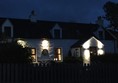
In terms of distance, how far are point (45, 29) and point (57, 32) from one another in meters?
1.58

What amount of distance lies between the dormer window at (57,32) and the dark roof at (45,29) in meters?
0.53

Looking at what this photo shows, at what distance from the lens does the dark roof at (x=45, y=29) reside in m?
44.7

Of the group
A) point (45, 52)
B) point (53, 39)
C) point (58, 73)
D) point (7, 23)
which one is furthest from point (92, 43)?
point (58, 73)

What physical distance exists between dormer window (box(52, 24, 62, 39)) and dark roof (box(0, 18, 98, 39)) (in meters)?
0.53

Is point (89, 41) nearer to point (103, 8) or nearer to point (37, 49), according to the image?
point (37, 49)

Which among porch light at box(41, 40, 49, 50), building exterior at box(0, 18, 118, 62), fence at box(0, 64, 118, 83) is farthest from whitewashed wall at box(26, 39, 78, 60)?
→ fence at box(0, 64, 118, 83)

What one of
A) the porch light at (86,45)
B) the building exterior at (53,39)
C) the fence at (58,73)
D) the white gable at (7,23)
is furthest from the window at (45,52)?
the fence at (58,73)

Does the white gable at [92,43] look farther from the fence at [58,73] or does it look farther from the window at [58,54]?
the fence at [58,73]

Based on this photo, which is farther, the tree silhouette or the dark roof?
the tree silhouette

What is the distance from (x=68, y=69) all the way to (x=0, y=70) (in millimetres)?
3283

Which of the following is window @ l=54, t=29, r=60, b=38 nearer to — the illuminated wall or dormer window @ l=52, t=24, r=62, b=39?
dormer window @ l=52, t=24, r=62, b=39

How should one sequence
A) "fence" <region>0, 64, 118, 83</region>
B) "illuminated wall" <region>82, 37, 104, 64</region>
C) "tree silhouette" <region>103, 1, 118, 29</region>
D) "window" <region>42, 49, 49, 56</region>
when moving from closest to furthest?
"fence" <region>0, 64, 118, 83</region> < "window" <region>42, 49, 49, 56</region> < "illuminated wall" <region>82, 37, 104, 64</region> < "tree silhouette" <region>103, 1, 118, 29</region>

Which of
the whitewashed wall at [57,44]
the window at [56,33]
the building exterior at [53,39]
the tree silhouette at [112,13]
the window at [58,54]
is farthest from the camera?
the tree silhouette at [112,13]

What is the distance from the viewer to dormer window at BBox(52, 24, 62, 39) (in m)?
46.6
